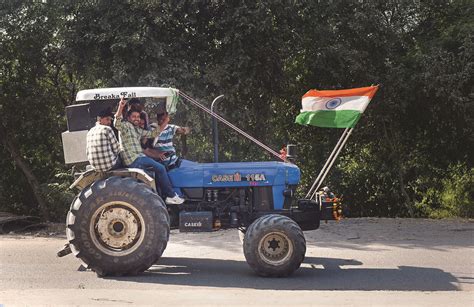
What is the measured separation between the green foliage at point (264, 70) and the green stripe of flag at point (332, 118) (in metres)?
5.16

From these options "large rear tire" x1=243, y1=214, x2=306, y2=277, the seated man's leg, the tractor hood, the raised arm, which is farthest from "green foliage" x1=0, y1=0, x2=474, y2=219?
"large rear tire" x1=243, y1=214, x2=306, y2=277

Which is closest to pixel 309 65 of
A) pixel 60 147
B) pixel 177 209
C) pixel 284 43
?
pixel 284 43

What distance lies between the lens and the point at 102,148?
8.70 metres

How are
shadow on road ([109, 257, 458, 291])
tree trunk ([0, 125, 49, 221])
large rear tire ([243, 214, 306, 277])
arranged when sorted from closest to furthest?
shadow on road ([109, 257, 458, 291]) < large rear tire ([243, 214, 306, 277]) < tree trunk ([0, 125, 49, 221])

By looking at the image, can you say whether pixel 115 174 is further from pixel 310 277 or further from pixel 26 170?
pixel 26 170

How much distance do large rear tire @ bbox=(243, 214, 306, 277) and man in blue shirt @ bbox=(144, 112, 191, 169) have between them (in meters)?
1.68

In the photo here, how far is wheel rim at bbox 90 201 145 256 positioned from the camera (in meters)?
8.51

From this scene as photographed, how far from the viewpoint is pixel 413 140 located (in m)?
17.6

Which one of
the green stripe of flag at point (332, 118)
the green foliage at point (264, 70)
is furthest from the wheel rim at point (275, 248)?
the green foliage at point (264, 70)

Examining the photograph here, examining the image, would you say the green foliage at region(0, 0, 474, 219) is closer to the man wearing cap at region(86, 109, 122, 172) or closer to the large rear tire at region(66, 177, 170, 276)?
the man wearing cap at region(86, 109, 122, 172)

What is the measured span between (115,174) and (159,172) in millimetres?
570

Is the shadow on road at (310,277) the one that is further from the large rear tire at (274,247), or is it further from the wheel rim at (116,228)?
the wheel rim at (116,228)

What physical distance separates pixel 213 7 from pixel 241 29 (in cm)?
100

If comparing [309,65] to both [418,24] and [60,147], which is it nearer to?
[418,24]
